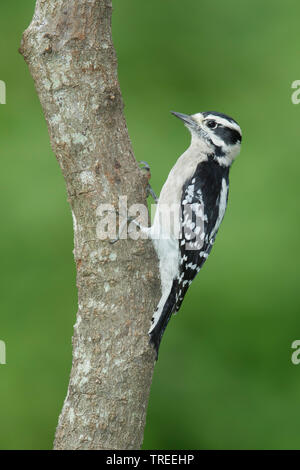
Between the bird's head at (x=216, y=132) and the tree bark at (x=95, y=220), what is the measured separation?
1.03 meters

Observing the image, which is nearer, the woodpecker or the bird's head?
the woodpecker

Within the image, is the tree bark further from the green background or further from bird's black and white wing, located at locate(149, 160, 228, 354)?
the green background

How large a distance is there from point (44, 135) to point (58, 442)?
3.17m

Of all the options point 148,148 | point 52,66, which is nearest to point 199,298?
point 148,148

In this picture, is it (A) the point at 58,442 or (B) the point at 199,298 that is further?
(B) the point at 199,298

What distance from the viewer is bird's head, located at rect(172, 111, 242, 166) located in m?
4.00

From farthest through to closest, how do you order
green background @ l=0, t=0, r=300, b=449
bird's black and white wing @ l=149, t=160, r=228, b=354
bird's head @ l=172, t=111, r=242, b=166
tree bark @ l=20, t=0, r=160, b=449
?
1. green background @ l=0, t=0, r=300, b=449
2. bird's head @ l=172, t=111, r=242, b=166
3. bird's black and white wing @ l=149, t=160, r=228, b=354
4. tree bark @ l=20, t=0, r=160, b=449

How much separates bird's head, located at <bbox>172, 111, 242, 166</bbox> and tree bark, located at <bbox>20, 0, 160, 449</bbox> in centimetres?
103

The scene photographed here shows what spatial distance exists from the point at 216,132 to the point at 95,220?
1.28 m

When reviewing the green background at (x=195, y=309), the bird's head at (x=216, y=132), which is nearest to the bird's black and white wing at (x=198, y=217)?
the bird's head at (x=216, y=132)

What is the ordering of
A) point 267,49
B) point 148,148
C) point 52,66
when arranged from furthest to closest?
point 267,49 < point 148,148 < point 52,66

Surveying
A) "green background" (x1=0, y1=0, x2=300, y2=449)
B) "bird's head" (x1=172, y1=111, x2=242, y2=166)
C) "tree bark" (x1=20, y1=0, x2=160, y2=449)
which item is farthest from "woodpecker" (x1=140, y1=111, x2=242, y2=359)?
"green background" (x1=0, y1=0, x2=300, y2=449)

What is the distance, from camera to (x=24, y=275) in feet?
17.5

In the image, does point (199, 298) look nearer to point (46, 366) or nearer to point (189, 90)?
point (46, 366)
